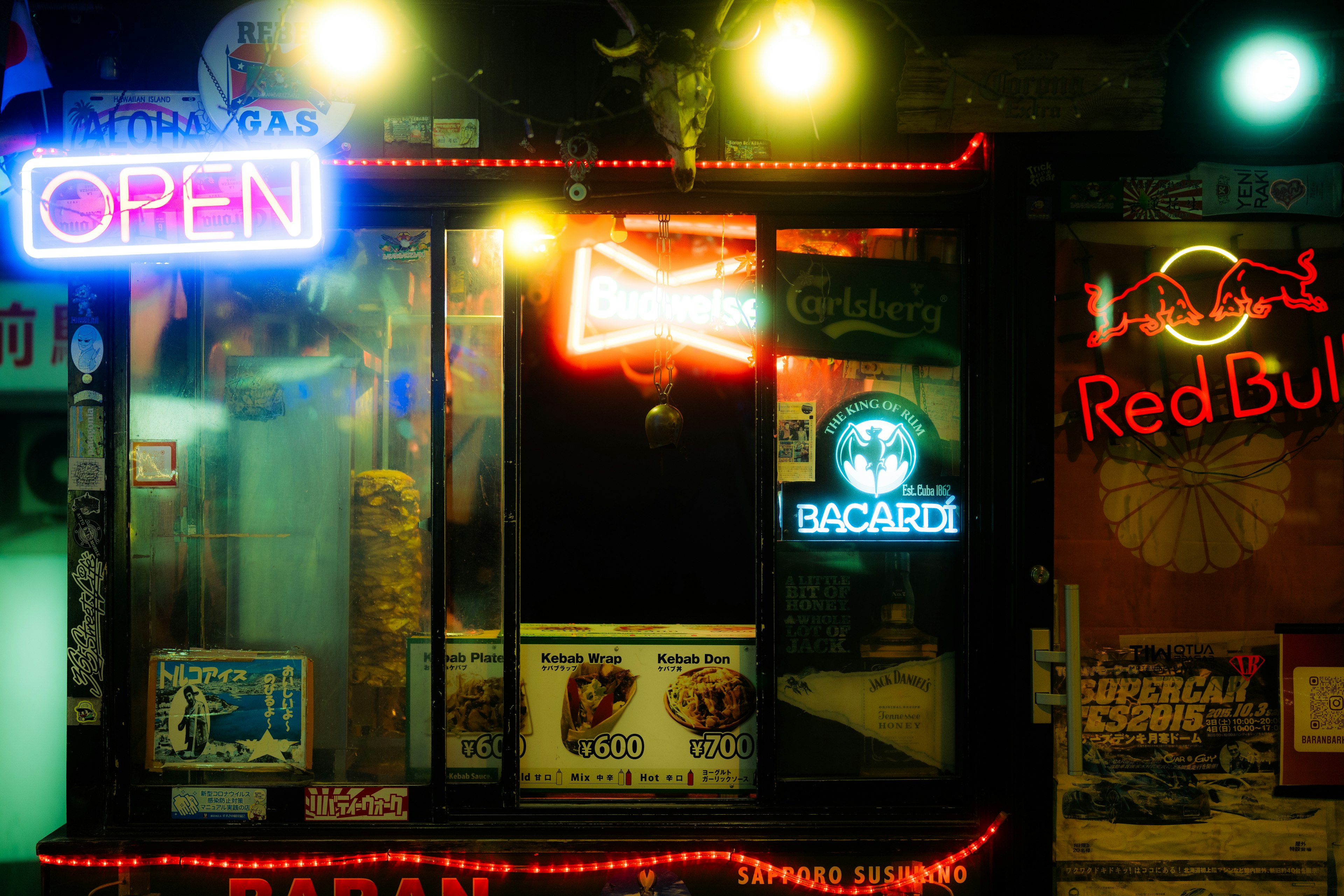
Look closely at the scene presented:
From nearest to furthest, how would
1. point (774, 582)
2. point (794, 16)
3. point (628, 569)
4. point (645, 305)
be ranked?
point (794, 16)
point (774, 582)
point (628, 569)
point (645, 305)

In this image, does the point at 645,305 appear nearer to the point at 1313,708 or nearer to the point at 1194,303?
the point at 1194,303

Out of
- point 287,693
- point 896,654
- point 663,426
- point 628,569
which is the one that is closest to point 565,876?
point 628,569

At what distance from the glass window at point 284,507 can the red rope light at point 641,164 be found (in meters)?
0.44

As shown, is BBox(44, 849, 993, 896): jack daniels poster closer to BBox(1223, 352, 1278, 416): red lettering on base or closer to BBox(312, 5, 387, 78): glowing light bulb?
BBox(1223, 352, 1278, 416): red lettering on base

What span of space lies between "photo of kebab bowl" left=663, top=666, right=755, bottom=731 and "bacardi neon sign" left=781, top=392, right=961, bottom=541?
0.90 meters

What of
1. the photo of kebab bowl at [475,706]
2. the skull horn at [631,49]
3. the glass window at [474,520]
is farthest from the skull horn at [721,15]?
the photo of kebab bowl at [475,706]

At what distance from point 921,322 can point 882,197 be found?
733 mm

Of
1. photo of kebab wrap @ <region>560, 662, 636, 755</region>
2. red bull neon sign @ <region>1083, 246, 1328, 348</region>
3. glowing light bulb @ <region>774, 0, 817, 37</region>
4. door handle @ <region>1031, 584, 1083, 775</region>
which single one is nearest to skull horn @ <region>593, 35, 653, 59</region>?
glowing light bulb @ <region>774, 0, 817, 37</region>

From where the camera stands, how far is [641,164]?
405cm

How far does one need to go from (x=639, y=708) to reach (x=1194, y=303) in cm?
391

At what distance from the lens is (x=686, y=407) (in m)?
4.21

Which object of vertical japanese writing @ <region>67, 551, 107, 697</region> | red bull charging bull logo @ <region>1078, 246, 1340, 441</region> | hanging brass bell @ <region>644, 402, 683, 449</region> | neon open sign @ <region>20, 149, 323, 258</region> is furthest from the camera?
red bull charging bull logo @ <region>1078, 246, 1340, 441</region>

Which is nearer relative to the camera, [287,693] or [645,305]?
[287,693]

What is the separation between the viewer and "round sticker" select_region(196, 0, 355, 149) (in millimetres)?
4004
